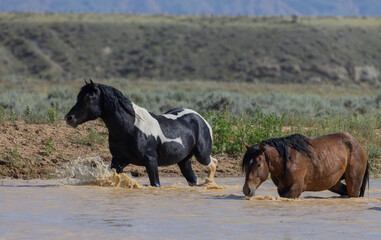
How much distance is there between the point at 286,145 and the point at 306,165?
0.39 meters

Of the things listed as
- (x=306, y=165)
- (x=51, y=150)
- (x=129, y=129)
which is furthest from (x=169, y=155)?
(x=51, y=150)

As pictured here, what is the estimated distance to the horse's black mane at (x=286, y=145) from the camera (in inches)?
374

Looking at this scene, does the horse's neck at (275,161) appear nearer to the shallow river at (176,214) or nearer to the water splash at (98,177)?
the shallow river at (176,214)

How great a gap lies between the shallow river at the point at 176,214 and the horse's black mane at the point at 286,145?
62 cm

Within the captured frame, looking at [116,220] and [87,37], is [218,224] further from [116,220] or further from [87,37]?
[87,37]

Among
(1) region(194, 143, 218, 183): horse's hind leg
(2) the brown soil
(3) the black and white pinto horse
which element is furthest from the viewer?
(2) the brown soil

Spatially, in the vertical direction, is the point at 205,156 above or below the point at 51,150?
above

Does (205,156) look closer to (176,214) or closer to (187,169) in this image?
(187,169)

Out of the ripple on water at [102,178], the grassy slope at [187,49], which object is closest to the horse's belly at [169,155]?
the ripple on water at [102,178]

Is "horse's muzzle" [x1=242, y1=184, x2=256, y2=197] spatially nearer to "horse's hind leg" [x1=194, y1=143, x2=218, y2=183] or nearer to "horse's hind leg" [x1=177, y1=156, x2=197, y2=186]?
"horse's hind leg" [x1=194, y1=143, x2=218, y2=183]

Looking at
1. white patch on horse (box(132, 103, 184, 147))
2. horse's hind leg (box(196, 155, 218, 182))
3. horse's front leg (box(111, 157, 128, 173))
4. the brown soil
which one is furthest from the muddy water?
the brown soil

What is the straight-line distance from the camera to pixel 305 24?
3268 inches

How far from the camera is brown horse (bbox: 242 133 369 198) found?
9.42 m

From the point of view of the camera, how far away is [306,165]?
9719mm
